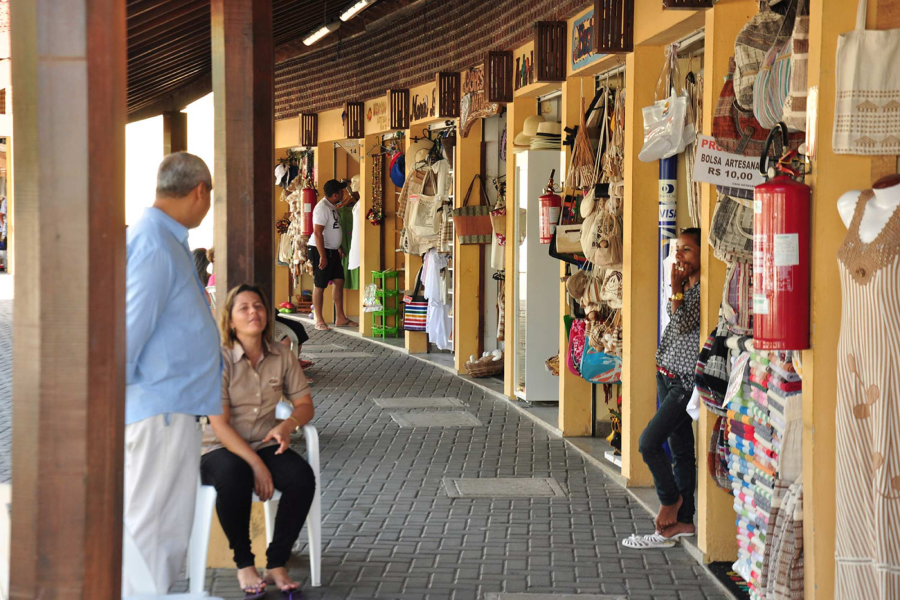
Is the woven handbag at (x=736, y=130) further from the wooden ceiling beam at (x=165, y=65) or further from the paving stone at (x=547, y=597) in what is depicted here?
the wooden ceiling beam at (x=165, y=65)

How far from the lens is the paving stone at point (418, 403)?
8.59 m

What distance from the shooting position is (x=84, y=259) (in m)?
2.06

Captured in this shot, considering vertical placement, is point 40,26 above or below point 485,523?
above

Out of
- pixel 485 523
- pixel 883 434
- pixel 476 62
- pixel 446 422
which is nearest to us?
pixel 883 434

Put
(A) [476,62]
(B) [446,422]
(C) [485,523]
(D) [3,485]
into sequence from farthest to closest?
(A) [476,62]
(B) [446,422]
(C) [485,523]
(D) [3,485]

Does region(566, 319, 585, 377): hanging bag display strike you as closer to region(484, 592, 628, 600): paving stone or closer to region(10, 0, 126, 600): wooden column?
region(484, 592, 628, 600): paving stone

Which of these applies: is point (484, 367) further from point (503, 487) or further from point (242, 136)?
point (242, 136)

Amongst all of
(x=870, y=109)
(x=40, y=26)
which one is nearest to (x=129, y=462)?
(x=40, y=26)

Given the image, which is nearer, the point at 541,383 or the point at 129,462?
the point at 129,462

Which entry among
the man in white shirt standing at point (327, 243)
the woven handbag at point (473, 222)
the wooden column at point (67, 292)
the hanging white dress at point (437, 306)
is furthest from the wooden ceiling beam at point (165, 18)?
the man in white shirt standing at point (327, 243)

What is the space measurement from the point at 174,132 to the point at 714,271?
366 inches

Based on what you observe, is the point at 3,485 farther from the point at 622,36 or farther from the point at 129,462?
the point at 622,36

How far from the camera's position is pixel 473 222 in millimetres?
9867

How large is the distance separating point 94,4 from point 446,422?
6.04 metres
